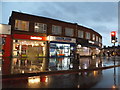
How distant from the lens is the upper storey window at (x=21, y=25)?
2272cm

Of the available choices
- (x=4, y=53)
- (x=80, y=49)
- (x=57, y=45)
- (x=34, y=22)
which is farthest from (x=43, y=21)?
(x=80, y=49)

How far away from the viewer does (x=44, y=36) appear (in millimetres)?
25156

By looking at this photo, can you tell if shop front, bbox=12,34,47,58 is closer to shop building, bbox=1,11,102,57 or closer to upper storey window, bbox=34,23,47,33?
shop building, bbox=1,11,102,57

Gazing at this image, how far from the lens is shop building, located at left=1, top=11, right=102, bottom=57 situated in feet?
74.0

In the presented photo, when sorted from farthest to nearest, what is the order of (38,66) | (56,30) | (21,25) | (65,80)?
(56,30)
(21,25)
(38,66)
(65,80)

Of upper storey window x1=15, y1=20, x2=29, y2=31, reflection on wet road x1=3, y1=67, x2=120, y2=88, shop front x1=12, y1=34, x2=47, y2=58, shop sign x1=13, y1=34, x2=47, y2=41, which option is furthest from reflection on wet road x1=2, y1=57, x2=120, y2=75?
upper storey window x1=15, y1=20, x2=29, y2=31

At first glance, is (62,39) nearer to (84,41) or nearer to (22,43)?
(84,41)

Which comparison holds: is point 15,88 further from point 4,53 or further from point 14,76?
point 4,53

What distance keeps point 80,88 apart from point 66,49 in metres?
22.6

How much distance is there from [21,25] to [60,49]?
10022 mm

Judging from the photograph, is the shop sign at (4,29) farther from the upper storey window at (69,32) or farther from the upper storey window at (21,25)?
the upper storey window at (69,32)

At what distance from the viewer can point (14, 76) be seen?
8086mm

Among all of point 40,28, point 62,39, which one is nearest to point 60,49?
point 62,39

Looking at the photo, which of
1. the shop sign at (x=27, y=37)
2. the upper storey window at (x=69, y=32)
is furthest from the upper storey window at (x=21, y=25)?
the upper storey window at (x=69, y=32)
